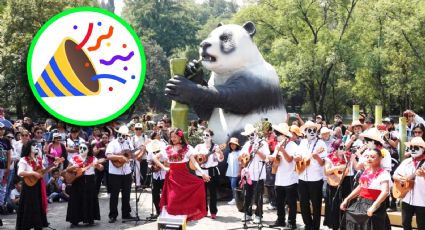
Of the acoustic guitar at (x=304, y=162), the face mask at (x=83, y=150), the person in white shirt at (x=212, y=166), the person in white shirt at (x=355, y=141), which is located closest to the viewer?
the acoustic guitar at (x=304, y=162)

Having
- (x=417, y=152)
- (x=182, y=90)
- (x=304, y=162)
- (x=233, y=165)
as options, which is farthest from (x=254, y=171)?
(x=417, y=152)

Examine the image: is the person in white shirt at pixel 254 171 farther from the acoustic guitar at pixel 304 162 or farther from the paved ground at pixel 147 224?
the acoustic guitar at pixel 304 162

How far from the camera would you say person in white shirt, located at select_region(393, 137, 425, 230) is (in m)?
7.31

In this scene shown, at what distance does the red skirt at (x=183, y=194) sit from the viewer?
834cm

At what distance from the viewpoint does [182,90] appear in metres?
11.7

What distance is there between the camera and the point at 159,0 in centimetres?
5425

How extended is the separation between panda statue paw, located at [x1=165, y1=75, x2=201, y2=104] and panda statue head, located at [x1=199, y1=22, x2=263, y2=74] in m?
1.19

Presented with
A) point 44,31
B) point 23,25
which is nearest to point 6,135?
point 44,31

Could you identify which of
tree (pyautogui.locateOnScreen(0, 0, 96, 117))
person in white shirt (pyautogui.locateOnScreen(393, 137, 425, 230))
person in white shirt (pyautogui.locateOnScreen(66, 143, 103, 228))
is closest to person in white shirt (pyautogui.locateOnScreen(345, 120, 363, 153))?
person in white shirt (pyautogui.locateOnScreen(393, 137, 425, 230))

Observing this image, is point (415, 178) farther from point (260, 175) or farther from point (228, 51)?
point (228, 51)

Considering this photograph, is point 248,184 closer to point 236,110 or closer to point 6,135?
point 236,110

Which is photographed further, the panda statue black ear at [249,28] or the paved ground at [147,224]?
the panda statue black ear at [249,28]

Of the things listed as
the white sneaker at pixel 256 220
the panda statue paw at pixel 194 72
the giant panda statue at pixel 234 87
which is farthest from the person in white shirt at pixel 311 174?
the panda statue paw at pixel 194 72

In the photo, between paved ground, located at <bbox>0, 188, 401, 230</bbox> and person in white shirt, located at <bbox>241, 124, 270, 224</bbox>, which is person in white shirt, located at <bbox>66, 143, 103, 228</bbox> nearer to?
paved ground, located at <bbox>0, 188, 401, 230</bbox>
